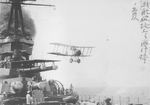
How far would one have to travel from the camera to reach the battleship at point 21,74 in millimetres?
14586

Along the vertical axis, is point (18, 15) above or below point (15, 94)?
above

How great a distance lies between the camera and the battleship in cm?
1459

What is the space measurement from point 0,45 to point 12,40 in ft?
2.72

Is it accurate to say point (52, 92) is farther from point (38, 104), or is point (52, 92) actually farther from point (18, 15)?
point (18, 15)

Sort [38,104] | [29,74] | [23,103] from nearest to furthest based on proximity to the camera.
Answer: [38,104]
[23,103]
[29,74]

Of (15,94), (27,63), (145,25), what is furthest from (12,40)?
(145,25)

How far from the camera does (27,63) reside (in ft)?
56.2

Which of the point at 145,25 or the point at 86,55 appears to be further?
the point at 86,55

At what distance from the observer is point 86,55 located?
23891mm

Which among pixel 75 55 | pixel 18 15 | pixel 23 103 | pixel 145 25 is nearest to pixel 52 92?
pixel 23 103

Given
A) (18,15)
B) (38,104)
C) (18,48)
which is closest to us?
(38,104)

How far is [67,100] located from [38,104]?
3.92ft

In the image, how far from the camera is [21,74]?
53.3 feet

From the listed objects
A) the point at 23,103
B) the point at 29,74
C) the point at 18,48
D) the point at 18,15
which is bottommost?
the point at 23,103
